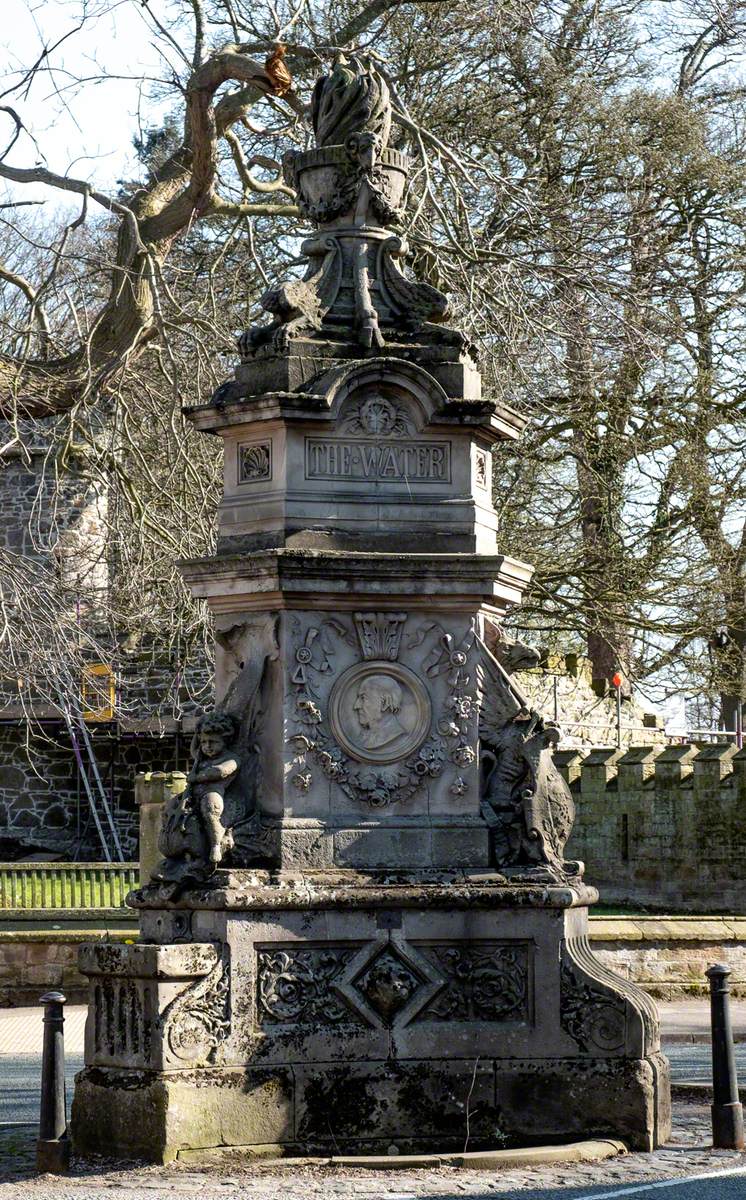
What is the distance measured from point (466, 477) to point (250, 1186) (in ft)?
11.5

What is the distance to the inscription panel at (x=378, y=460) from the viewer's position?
9.75 metres

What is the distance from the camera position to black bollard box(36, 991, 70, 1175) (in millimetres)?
8781

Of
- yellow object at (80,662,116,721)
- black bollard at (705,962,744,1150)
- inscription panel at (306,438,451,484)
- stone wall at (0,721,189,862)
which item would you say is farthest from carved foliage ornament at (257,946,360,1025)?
stone wall at (0,721,189,862)

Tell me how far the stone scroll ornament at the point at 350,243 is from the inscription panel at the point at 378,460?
547mm

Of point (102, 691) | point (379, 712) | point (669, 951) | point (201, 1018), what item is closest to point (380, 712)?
point (379, 712)

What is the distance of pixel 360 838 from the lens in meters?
9.51

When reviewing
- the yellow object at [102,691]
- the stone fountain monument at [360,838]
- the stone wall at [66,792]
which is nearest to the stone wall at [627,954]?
the yellow object at [102,691]

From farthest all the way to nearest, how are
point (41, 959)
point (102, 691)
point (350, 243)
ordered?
1. point (102, 691)
2. point (41, 959)
3. point (350, 243)

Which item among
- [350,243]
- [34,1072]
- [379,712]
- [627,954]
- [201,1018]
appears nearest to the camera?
[201,1018]

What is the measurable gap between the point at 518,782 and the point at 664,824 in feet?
77.1

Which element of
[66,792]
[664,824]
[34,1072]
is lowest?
[34,1072]

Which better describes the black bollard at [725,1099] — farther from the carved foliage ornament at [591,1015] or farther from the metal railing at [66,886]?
the metal railing at [66,886]

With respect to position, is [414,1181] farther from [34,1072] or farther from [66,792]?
[66,792]

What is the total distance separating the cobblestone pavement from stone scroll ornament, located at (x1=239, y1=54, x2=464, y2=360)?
3867mm
